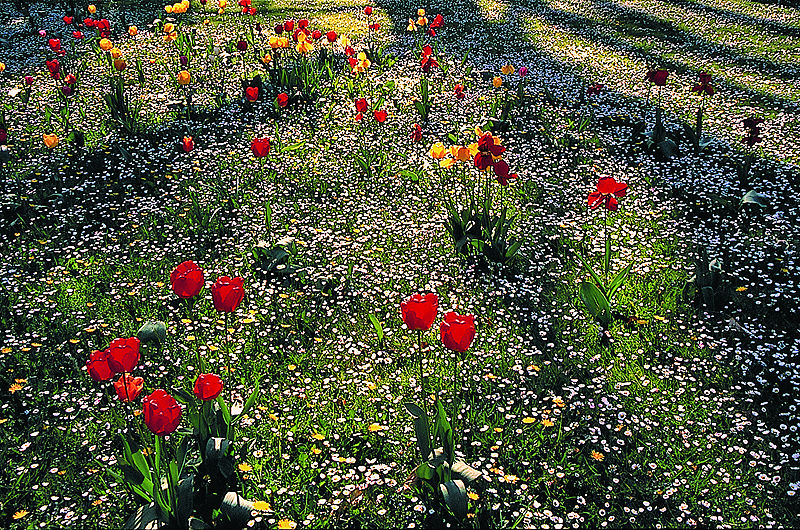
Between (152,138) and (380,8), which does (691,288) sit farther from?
(380,8)

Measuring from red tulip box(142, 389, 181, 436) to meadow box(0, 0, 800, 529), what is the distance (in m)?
0.01

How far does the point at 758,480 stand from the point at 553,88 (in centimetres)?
493

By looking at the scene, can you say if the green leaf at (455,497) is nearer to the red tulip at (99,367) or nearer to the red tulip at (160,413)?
the red tulip at (160,413)

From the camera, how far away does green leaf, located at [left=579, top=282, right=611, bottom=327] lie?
3322mm

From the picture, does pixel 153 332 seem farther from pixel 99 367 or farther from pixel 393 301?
pixel 393 301

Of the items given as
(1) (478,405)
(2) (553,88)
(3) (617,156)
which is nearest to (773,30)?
(2) (553,88)

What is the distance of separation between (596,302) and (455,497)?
4.58ft

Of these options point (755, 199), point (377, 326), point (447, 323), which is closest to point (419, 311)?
point (447, 323)

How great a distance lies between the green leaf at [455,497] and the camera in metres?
2.33

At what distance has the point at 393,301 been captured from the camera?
360 cm

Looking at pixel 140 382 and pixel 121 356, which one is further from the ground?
pixel 121 356

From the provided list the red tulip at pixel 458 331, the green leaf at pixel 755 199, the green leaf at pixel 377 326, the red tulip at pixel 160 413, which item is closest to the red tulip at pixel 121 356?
the red tulip at pixel 160 413

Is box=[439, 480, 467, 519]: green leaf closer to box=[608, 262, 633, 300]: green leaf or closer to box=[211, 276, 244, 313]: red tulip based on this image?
box=[211, 276, 244, 313]: red tulip

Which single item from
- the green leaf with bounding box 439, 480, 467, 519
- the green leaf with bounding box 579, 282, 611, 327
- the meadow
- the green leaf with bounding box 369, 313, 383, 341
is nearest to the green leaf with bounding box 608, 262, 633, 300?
the meadow
